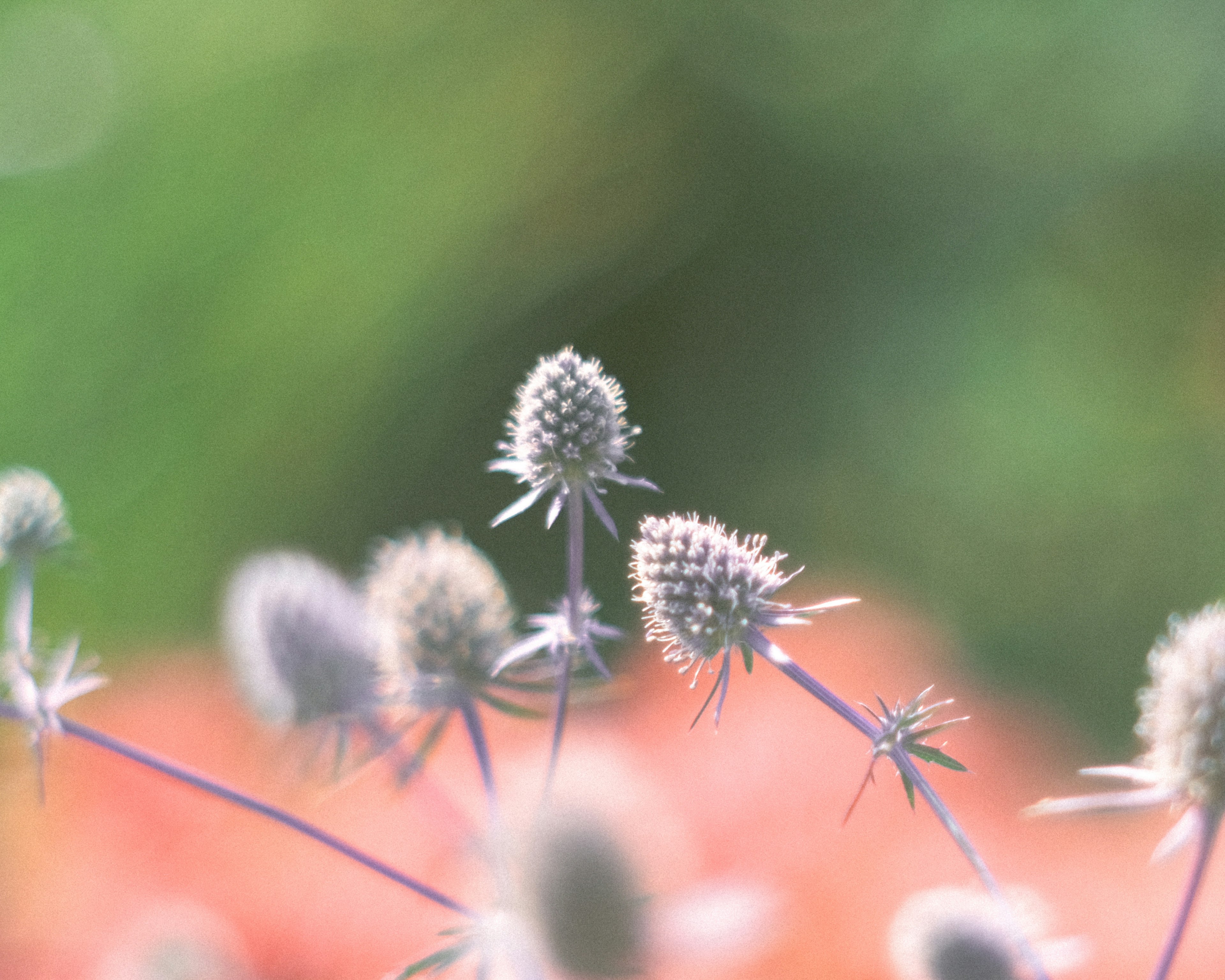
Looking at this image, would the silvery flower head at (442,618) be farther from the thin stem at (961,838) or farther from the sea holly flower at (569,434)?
the thin stem at (961,838)

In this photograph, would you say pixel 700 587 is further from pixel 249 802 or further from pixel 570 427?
pixel 249 802

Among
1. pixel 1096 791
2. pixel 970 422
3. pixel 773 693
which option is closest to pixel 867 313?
pixel 970 422

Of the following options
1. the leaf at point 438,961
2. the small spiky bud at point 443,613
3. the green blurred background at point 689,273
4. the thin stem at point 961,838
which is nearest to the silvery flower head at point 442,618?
the small spiky bud at point 443,613

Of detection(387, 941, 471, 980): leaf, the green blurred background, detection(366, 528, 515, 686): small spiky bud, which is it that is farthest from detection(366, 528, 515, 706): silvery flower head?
the green blurred background

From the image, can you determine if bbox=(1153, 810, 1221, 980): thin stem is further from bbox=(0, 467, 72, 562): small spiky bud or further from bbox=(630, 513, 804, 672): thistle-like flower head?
bbox=(0, 467, 72, 562): small spiky bud

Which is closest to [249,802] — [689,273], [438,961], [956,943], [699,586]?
[438,961]

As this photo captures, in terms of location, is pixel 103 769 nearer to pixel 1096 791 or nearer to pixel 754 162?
pixel 754 162
